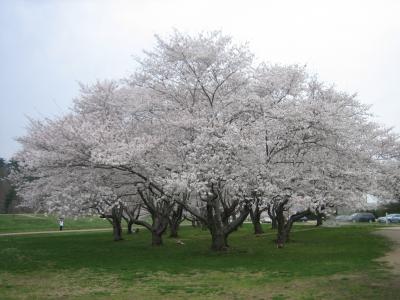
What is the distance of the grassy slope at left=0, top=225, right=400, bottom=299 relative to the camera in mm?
11734

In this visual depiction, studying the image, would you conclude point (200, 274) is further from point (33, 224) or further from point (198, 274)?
point (33, 224)

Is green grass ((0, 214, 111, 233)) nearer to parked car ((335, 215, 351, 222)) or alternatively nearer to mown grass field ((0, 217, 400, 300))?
parked car ((335, 215, 351, 222))

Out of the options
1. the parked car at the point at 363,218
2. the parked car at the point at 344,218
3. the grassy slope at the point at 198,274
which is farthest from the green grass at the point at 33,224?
the parked car at the point at 363,218

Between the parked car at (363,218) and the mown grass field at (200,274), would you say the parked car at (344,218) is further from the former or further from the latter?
the mown grass field at (200,274)

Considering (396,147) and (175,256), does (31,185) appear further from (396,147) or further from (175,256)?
(396,147)

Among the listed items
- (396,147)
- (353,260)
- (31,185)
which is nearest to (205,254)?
(353,260)

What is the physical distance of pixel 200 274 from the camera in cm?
1498

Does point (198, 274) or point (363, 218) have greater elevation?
point (363, 218)

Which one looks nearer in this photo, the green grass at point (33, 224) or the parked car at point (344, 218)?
the green grass at point (33, 224)

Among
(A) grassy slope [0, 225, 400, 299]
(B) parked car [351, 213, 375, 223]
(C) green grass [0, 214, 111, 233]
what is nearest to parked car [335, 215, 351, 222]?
(B) parked car [351, 213, 375, 223]

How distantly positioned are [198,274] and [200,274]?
65 mm

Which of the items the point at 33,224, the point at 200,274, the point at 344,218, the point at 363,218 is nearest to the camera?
the point at 200,274

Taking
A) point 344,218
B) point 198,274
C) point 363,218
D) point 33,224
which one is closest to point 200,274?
point 198,274

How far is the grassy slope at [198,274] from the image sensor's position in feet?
38.5
